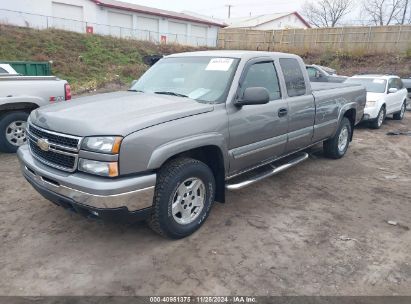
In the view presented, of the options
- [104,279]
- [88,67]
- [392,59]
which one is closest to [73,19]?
[88,67]

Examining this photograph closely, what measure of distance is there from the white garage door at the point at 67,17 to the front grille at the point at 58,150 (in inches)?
1186

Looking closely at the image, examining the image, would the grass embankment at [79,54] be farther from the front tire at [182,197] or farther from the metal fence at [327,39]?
the front tire at [182,197]

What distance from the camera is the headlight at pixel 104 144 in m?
2.89

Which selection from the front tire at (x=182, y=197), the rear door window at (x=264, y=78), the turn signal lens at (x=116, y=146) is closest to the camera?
the turn signal lens at (x=116, y=146)

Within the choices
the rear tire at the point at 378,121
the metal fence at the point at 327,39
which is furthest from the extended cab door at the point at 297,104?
the metal fence at the point at 327,39

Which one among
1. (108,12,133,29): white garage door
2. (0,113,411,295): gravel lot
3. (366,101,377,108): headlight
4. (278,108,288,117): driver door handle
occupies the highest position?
(108,12,133,29): white garage door

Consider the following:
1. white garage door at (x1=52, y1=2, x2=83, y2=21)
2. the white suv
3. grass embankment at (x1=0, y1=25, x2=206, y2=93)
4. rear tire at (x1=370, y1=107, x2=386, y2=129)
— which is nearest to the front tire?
the white suv

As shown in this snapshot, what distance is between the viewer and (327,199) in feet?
15.7

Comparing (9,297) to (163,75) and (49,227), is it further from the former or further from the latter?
(163,75)

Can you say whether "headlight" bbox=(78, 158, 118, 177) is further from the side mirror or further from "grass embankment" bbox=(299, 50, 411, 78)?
"grass embankment" bbox=(299, 50, 411, 78)

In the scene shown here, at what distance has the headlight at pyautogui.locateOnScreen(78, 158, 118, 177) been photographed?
2.92 m

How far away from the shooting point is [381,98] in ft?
32.7

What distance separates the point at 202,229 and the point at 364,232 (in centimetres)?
179

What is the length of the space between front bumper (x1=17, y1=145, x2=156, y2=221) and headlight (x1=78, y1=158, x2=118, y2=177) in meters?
0.05
